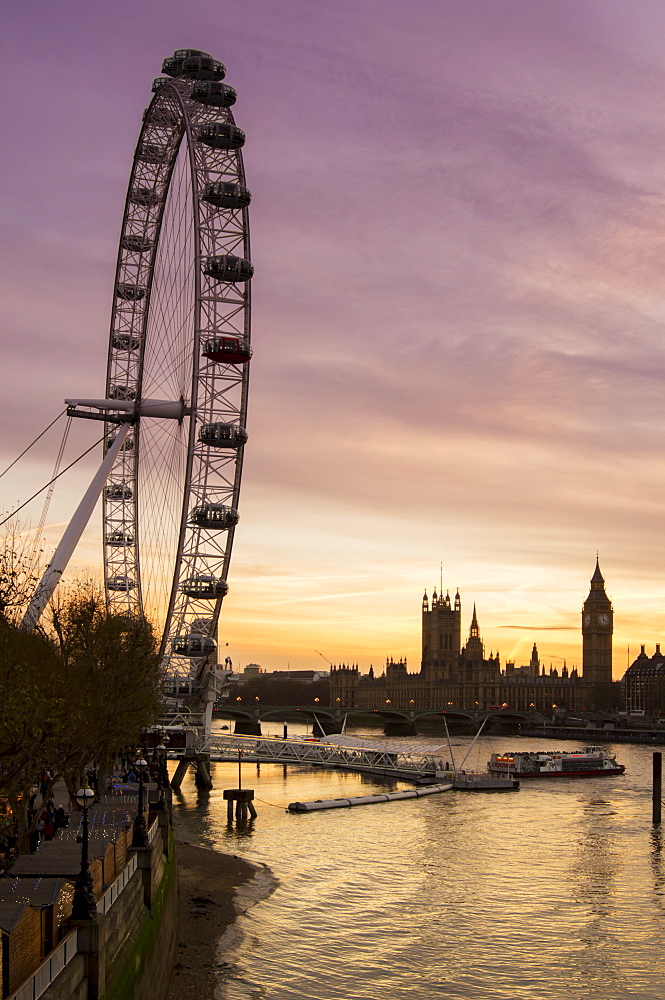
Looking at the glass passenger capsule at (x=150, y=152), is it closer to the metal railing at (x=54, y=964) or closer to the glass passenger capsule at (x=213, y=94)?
the glass passenger capsule at (x=213, y=94)

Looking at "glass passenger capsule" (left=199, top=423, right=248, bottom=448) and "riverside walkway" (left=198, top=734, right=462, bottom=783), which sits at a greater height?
"glass passenger capsule" (left=199, top=423, right=248, bottom=448)

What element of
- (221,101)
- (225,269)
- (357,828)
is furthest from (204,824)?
(221,101)

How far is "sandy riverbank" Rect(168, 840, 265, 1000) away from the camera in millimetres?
26781

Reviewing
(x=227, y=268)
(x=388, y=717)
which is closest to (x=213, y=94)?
(x=227, y=268)

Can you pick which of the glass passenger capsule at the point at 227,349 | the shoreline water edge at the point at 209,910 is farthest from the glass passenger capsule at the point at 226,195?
the shoreline water edge at the point at 209,910

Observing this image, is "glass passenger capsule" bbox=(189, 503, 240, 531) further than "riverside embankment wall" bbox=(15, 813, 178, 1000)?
Yes

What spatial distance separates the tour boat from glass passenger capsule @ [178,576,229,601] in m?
34.7

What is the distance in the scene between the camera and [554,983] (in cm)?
2836

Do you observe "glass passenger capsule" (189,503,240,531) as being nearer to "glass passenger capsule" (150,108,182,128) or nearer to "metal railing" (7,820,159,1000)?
"glass passenger capsule" (150,108,182,128)

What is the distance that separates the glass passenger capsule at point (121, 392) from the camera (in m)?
56.5

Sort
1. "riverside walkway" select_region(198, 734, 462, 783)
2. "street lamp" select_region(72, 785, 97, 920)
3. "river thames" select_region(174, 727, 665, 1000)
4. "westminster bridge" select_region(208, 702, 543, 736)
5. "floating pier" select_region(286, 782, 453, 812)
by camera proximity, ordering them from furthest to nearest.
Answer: "westminster bridge" select_region(208, 702, 543, 736), "riverside walkway" select_region(198, 734, 462, 783), "floating pier" select_region(286, 782, 453, 812), "river thames" select_region(174, 727, 665, 1000), "street lamp" select_region(72, 785, 97, 920)

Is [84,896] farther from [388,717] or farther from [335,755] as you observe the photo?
[388,717]

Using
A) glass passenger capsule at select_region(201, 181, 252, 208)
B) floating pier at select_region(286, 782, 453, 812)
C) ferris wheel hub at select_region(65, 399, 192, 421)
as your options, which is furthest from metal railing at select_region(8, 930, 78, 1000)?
floating pier at select_region(286, 782, 453, 812)

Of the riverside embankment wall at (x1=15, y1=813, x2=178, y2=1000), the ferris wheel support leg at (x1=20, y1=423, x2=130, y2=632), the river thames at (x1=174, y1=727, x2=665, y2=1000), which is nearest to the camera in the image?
the riverside embankment wall at (x1=15, y1=813, x2=178, y2=1000)
